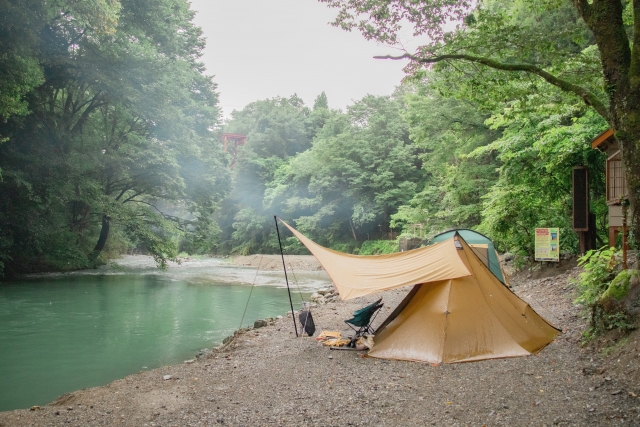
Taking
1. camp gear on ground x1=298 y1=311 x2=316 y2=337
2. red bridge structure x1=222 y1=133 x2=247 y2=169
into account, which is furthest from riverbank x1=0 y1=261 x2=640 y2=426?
red bridge structure x1=222 y1=133 x2=247 y2=169

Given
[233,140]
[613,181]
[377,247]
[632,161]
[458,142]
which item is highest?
[233,140]

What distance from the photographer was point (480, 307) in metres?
5.92

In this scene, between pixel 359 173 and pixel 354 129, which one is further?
pixel 354 129

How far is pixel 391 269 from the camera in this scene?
249 inches

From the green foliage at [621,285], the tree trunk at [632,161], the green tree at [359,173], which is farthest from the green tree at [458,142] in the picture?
the green tree at [359,173]

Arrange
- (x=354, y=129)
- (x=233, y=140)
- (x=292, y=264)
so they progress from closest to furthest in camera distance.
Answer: (x=292, y=264), (x=354, y=129), (x=233, y=140)

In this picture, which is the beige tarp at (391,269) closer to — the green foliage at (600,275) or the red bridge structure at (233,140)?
the green foliage at (600,275)

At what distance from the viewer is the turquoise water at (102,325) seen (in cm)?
675

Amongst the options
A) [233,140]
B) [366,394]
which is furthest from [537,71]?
[233,140]

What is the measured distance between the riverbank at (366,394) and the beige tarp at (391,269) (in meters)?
0.93

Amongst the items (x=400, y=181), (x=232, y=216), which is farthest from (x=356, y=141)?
(x=232, y=216)

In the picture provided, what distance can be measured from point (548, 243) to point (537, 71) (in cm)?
673

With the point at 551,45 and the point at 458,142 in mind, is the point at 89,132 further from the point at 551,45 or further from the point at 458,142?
the point at 551,45

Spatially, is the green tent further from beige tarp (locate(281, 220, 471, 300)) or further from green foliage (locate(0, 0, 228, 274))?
green foliage (locate(0, 0, 228, 274))
